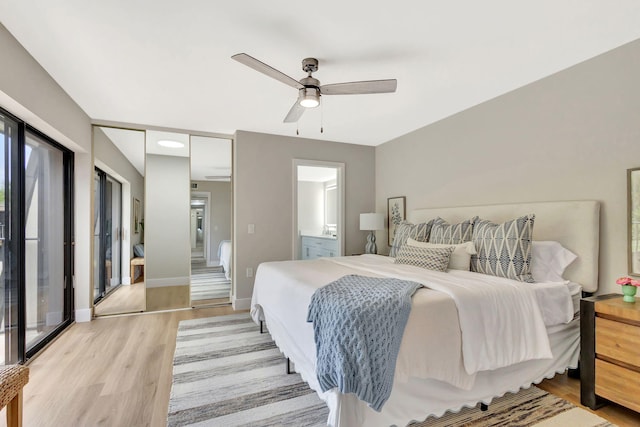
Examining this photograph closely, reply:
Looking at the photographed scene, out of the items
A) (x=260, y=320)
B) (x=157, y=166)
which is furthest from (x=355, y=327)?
(x=157, y=166)

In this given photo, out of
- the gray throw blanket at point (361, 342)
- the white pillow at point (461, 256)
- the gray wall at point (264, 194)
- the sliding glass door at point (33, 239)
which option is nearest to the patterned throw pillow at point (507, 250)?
the white pillow at point (461, 256)

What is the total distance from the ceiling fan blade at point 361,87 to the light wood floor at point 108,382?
2.42 meters

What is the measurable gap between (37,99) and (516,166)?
4112 millimetres

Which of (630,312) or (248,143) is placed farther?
(248,143)

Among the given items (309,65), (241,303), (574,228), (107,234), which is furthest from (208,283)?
(574,228)

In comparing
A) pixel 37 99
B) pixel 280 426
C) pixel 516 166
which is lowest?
pixel 280 426

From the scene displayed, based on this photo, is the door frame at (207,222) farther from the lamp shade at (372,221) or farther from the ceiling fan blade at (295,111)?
the lamp shade at (372,221)

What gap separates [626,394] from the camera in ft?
5.79

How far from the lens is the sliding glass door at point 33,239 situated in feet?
7.47

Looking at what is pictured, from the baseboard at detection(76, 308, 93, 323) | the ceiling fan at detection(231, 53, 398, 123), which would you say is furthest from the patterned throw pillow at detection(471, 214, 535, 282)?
the baseboard at detection(76, 308, 93, 323)

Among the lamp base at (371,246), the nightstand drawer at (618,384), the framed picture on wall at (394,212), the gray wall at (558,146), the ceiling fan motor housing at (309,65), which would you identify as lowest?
the nightstand drawer at (618,384)

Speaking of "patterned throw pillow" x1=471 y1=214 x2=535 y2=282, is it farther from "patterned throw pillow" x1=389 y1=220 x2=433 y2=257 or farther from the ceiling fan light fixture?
the ceiling fan light fixture

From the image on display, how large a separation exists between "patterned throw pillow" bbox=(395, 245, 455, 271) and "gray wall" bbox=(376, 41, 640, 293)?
0.92 metres

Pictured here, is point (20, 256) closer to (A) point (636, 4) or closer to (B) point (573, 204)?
(B) point (573, 204)
